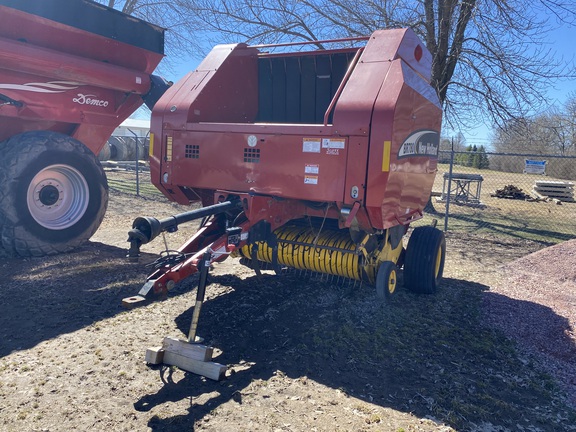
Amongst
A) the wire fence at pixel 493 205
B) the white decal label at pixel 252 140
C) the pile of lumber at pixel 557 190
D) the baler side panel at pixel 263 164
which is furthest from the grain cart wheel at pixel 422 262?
the pile of lumber at pixel 557 190

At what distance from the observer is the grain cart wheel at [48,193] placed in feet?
18.2

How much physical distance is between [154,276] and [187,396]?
108 cm

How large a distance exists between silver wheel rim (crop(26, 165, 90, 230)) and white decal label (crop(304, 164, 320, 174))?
333 cm

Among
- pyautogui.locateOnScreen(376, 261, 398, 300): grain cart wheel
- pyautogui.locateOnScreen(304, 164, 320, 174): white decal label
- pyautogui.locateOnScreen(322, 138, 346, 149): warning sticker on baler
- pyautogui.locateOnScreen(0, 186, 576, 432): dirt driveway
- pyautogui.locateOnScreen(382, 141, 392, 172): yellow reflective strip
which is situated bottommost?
pyautogui.locateOnScreen(0, 186, 576, 432): dirt driveway

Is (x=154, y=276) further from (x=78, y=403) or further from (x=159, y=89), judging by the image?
(x=159, y=89)

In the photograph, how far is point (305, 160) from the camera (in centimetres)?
438

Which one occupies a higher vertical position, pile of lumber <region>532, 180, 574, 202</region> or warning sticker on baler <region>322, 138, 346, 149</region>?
warning sticker on baler <region>322, 138, 346, 149</region>

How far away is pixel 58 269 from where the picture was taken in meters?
5.48

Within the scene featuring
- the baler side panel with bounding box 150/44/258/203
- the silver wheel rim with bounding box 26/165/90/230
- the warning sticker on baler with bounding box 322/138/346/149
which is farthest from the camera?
the silver wheel rim with bounding box 26/165/90/230

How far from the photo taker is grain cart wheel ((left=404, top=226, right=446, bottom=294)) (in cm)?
542

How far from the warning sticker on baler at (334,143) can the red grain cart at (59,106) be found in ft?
11.5

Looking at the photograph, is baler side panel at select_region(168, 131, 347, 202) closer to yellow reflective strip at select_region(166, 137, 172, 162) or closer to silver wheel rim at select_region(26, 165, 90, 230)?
yellow reflective strip at select_region(166, 137, 172, 162)

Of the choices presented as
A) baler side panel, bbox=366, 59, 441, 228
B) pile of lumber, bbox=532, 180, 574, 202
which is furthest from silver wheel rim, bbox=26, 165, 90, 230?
pile of lumber, bbox=532, 180, 574, 202

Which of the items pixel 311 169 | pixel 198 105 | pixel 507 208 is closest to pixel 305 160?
pixel 311 169
